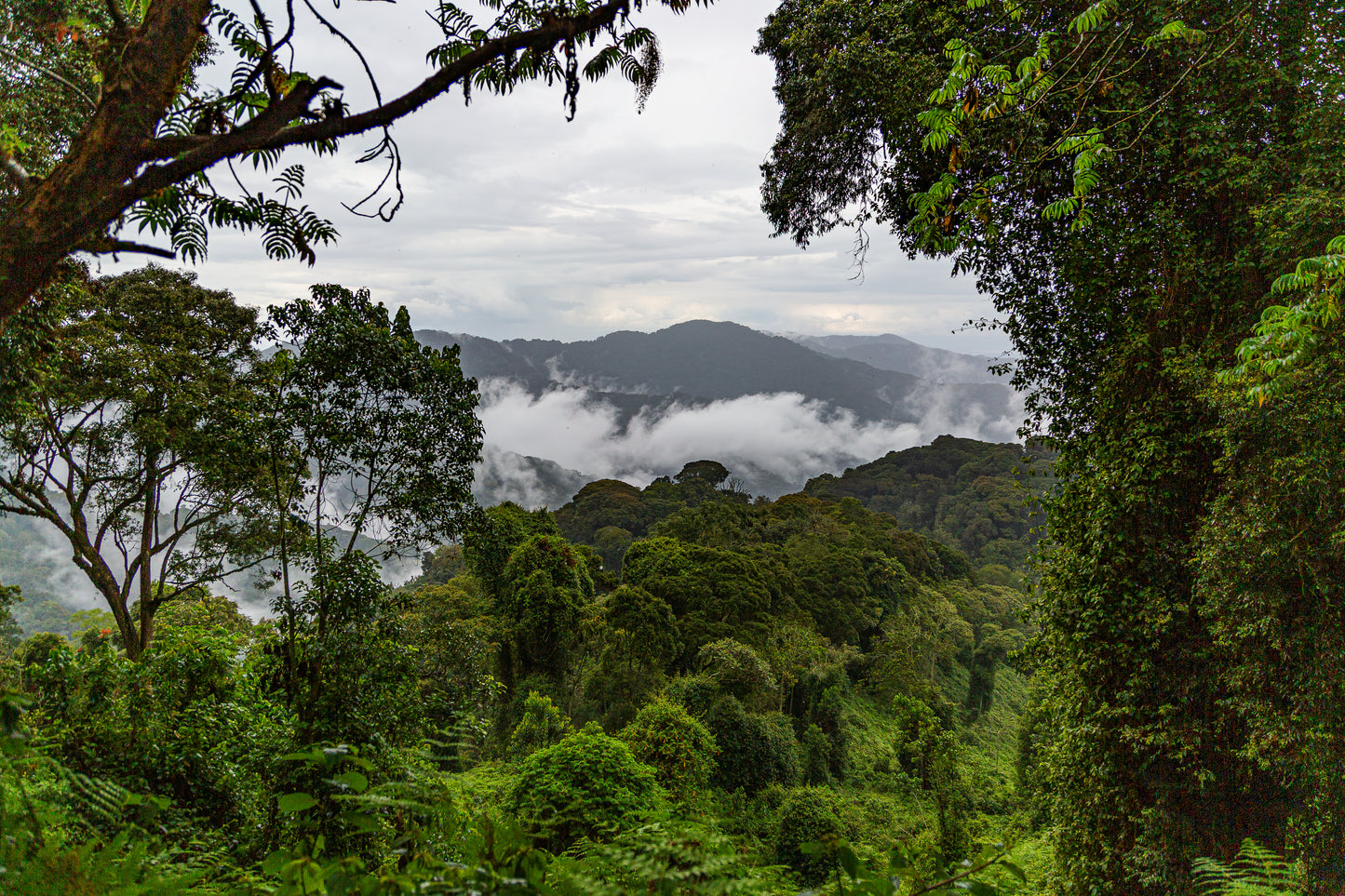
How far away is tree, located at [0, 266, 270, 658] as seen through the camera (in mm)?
7781

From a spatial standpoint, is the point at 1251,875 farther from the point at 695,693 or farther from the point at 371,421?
the point at 695,693

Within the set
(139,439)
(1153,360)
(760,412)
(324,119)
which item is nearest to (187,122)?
(324,119)

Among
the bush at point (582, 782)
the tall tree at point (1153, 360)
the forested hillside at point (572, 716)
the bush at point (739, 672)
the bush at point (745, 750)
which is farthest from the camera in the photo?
the bush at point (739, 672)

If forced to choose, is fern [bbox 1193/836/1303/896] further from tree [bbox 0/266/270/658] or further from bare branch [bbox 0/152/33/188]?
tree [bbox 0/266/270/658]

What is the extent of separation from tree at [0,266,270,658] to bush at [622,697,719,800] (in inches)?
299

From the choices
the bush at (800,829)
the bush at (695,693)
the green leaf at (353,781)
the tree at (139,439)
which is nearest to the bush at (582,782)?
the bush at (800,829)

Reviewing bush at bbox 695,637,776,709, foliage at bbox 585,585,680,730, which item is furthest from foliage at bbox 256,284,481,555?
foliage at bbox 585,585,680,730

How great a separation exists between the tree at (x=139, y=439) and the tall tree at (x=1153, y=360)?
834 cm

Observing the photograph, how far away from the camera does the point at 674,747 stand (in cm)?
1124

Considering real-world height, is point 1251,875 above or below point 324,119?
below

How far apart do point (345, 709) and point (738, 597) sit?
→ 14343 millimetres

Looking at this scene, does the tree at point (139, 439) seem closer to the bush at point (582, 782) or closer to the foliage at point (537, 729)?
the bush at point (582, 782)

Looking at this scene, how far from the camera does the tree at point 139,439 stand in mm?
7781

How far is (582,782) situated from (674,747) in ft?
14.1
